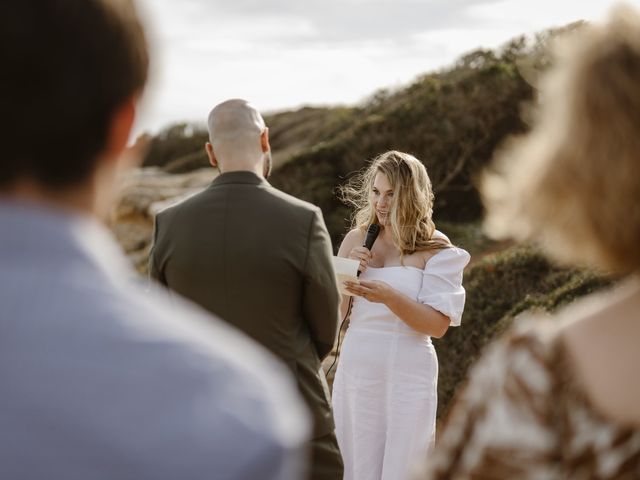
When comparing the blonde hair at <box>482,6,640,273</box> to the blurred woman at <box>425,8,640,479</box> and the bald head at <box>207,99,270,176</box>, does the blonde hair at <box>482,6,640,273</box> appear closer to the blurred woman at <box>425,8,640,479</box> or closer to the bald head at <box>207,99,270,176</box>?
the blurred woman at <box>425,8,640,479</box>

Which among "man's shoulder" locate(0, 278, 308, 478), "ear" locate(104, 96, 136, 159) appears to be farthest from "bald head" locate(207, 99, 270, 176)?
"man's shoulder" locate(0, 278, 308, 478)

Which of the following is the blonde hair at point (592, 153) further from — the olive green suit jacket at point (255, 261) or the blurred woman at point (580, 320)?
the olive green suit jacket at point (255, 261)

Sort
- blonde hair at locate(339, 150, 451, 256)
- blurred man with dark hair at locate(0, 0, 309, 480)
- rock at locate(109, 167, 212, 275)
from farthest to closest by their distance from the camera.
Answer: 1. rock at locate(109, 167, 212, 275)
2. blonde hair at locate(339, 150, 451, 256)
3. blurred man with dark hair at locate(0, 0, 309, 480)

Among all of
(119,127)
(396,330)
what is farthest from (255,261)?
(119,127)

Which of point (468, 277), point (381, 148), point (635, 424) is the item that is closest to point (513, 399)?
point (635, 424)

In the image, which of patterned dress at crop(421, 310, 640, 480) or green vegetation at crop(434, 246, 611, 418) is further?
green vegetation at crop(434, 246, 611, 418)

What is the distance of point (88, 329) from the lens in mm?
929

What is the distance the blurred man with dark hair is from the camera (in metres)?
0.90

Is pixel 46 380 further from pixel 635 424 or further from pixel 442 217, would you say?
pixel 442 217

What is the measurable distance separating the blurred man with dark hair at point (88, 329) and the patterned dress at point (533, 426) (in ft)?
2.03

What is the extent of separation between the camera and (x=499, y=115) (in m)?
14.4

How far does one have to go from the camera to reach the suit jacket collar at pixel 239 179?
3.67 m

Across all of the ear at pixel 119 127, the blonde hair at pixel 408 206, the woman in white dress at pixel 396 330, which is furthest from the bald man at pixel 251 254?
the ear at pixel 119 127

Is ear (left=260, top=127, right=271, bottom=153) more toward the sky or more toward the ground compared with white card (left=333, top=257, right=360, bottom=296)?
more toward the sky
